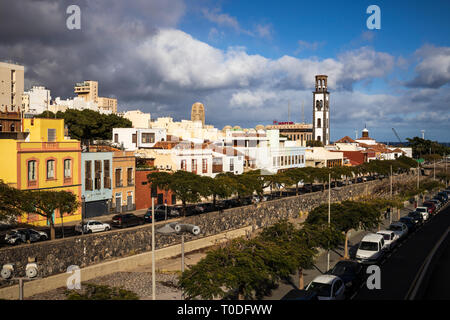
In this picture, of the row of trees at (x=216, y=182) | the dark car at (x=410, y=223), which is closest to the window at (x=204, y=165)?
the row of trees at (x=216, y=182)

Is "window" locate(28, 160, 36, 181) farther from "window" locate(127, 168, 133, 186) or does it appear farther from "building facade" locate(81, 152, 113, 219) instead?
"window" locate(127, 168, 133, 186)

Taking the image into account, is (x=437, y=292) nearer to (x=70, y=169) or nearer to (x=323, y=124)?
(x=70, y=169)

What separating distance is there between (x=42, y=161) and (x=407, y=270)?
34064 millimetres

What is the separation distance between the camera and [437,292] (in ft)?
77.6

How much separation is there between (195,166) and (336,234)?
115 ft

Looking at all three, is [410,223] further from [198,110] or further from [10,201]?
[198,110]

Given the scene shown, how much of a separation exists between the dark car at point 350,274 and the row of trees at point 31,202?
2053 cm

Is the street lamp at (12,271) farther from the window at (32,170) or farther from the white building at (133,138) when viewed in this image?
the white building at (133,138)

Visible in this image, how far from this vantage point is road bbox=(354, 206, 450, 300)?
23.7 metres

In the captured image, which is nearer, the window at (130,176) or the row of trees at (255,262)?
the row of trees at (255,262)

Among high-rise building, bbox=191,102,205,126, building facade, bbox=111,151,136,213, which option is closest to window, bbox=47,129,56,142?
building facade, bbox=111,151,136,213

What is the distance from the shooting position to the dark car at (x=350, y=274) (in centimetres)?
2383

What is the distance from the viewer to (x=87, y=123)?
2936 inches
